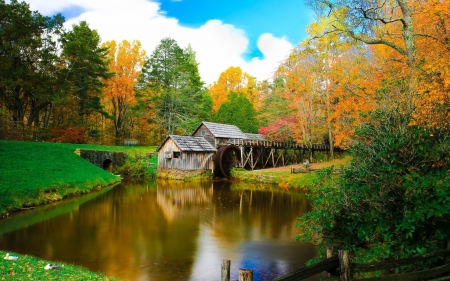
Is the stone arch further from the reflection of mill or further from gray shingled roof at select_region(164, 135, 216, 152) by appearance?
the reflection of mill

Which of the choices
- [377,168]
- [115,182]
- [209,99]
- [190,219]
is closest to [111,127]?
[209,99]

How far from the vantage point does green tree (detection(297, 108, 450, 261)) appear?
4914 mm

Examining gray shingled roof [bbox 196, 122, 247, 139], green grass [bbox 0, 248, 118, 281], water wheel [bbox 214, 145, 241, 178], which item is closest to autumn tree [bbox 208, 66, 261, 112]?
gray shingled roof [bbox 196, 122, 247, 139]

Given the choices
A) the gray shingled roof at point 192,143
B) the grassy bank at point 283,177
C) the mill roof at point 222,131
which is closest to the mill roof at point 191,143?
the gray shingled roof at point 192,143

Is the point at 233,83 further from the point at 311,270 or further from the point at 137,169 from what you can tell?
the point at 311,270

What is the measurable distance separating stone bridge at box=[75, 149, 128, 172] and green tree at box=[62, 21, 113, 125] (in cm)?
752

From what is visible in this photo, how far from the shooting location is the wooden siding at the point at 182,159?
2950cm

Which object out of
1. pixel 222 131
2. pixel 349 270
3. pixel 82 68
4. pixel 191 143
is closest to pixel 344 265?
pixel 349 270

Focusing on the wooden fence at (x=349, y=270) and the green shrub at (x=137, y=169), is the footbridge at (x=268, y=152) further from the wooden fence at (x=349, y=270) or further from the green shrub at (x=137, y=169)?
the wooden fence at (x=349, y=270)

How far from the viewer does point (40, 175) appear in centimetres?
1819

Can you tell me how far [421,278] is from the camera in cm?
473

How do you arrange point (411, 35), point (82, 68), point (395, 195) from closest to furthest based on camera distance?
point (395, 195), point (411, 35), point (82, 68)

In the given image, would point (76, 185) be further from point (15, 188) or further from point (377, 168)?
point (377, 168)

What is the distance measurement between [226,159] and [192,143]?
3.96 meters
